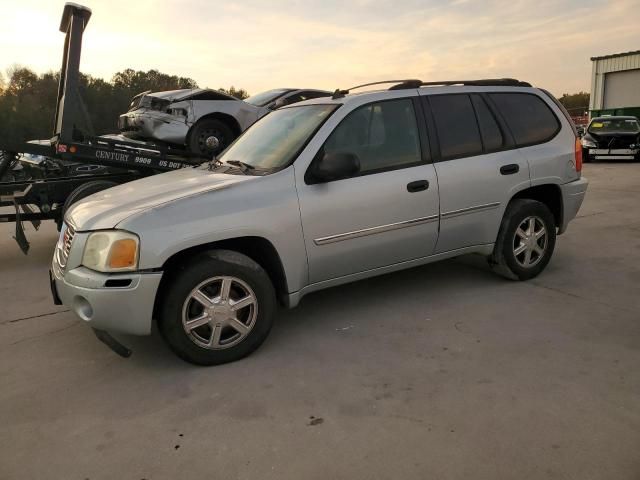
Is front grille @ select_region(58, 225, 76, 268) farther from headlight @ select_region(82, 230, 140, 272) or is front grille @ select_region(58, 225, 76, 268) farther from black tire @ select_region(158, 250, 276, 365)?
black tire @ select_region(158, 250, 276, 365)

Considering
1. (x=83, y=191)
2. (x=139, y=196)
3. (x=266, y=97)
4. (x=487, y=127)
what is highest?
(x=266, y=97)

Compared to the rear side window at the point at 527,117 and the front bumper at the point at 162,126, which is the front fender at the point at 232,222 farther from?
the front bumper at the point at 162,126

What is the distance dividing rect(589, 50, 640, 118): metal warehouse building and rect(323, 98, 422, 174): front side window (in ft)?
108

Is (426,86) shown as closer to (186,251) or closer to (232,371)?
(186,251)

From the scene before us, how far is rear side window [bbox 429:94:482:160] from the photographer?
166 inches

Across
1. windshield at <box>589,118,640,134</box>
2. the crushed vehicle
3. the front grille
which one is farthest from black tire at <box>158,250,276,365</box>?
windshield at <box>589,118,640,134</box>

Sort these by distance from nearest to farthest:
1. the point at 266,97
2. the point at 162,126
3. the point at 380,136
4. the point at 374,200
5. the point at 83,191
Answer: the point at 374,200 → the point at 380,136 → the point at 83,191 → the point at 162,126 → the point at 266,97

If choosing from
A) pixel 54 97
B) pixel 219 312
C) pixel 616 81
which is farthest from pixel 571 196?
pixel 616 81

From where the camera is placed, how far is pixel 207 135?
852 centimetres

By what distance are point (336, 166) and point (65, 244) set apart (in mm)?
1890

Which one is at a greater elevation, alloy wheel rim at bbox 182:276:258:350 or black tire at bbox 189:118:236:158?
black tire at bbox 189:118:236:158

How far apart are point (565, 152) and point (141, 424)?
417cm

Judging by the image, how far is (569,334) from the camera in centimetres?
367

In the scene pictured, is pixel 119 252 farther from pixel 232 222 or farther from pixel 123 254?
pixel 232 222
